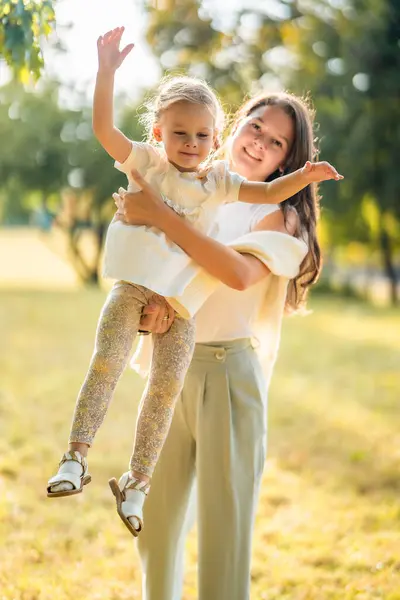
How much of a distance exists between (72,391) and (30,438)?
2097 millimetres

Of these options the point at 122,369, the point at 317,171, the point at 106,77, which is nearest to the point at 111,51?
the point at 106,77

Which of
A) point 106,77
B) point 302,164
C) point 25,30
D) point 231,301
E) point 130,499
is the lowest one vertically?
point 130,499

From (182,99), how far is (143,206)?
311 mm

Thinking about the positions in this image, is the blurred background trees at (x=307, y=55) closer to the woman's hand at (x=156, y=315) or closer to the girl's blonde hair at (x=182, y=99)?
the girl's blonde hair at (x=182, y=99)

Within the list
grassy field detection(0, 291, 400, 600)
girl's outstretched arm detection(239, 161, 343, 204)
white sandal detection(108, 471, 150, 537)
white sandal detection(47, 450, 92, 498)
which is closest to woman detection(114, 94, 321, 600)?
girl's outstretched arm detection(239, 161, 343, 204)

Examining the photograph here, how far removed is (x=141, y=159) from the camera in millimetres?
2324

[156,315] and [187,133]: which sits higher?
[187,133]

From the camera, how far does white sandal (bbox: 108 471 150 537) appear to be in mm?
2230

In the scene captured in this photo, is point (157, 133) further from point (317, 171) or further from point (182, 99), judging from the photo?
point (317, 171)

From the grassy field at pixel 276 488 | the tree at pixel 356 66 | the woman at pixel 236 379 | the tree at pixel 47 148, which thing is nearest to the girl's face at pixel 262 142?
the woman at pixel 236 379

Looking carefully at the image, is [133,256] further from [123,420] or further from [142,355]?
[123,420]

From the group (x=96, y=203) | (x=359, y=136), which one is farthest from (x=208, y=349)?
(x=96, y=203)

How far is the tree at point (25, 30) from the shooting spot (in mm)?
2541

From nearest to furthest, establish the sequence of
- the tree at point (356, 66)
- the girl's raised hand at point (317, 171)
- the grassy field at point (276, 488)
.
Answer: the girl's raised hand at point (317, 171), the grassy field at point (276, 488), the tree at point (356, 66)
